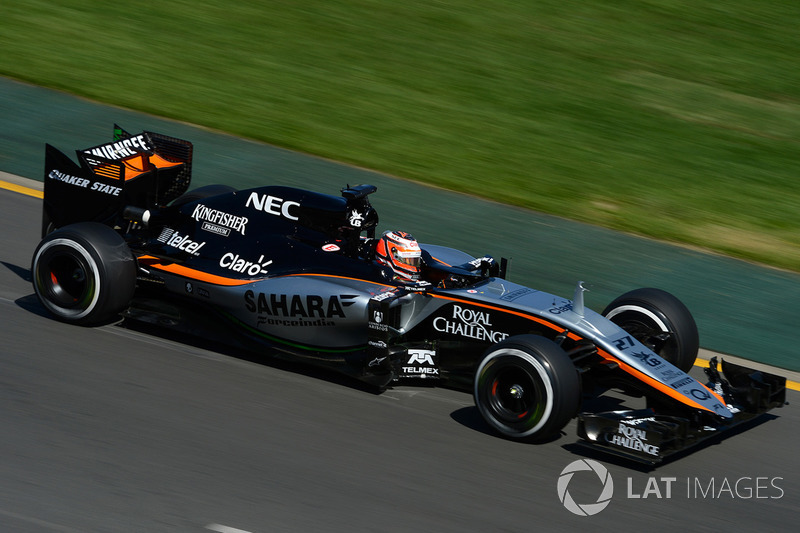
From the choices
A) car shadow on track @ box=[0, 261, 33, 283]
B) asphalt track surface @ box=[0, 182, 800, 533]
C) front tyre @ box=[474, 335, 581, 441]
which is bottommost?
asphalt track surface @ box=[0, 182, 800, 533]

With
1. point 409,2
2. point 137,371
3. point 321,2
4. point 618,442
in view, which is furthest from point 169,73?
point 618,442

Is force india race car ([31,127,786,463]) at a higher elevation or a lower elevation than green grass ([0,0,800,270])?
lower

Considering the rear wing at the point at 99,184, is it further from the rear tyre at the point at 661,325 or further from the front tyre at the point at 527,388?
the rear tyre at the point at 661,325

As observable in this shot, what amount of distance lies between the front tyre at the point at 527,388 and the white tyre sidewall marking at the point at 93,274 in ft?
10.7

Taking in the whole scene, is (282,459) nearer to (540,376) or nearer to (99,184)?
(540,376)

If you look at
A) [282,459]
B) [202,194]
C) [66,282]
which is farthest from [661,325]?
[66,282]

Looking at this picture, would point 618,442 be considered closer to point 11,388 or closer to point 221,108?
point 11,388

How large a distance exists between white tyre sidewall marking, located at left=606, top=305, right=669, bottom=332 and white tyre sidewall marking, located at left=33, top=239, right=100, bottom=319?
4272 mm

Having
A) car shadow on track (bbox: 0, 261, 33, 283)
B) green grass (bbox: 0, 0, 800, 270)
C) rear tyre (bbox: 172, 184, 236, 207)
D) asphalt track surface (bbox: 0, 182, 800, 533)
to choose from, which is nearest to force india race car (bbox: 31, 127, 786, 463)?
asphalt track surface (bbox: 0, 182, 800, 533)

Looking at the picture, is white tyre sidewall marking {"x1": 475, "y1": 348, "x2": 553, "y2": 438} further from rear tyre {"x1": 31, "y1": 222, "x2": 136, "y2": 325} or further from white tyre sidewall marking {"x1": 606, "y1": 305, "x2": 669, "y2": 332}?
rear tyre {"x1": 31, "y1": 222, "x2": 136, "y2": 325}

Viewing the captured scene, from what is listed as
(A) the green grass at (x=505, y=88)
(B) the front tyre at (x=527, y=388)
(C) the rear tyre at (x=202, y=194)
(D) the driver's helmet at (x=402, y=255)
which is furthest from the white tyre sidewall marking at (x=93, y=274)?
(A) the green grass at (x=505, y=88)

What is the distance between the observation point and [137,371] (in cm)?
789

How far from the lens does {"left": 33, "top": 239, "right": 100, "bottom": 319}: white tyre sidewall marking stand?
8.13m

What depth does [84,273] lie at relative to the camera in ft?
27.0
